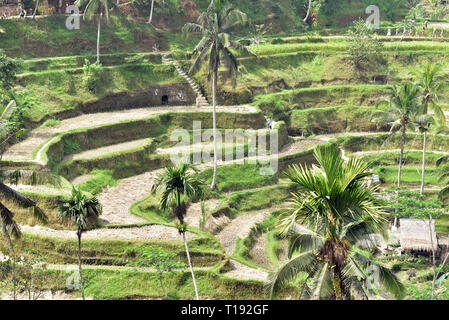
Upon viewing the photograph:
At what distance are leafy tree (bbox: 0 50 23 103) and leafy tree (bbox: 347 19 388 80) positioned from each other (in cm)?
3920

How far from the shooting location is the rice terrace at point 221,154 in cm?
1666

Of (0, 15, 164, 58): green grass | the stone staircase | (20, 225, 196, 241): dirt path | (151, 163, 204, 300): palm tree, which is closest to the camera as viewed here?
(151, 163, 204, 300): palm tree

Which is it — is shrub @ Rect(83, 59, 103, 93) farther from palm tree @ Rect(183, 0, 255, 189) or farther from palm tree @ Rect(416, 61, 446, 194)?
palm tree @ Rect(416, 61, 446, 194)

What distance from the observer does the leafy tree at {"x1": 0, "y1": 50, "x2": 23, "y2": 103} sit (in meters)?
49.3

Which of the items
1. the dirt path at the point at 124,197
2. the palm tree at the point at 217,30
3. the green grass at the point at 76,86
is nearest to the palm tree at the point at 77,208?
the dirt path at the point at 124,197

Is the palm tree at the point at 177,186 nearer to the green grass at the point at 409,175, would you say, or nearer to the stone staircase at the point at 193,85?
the green grass at the point at 409,175

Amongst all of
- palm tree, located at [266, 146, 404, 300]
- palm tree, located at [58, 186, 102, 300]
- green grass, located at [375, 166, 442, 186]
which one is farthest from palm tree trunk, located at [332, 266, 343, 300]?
green grass, located at [375, 166, 442, 186]

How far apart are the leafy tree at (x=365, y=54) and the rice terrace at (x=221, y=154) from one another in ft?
0.71

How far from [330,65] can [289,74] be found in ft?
18.7

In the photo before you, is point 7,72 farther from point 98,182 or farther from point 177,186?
point 177,186

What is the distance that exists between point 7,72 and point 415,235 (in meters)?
35.7

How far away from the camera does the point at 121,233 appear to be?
35.4m
